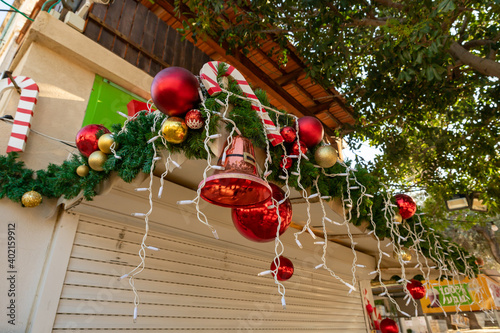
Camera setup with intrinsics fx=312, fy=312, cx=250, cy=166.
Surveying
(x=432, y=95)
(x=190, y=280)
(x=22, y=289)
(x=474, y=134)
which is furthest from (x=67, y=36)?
(x=474, y=134)

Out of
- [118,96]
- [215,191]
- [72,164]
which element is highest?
[118,96]

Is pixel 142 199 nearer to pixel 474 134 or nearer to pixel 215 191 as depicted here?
pixel 215 191

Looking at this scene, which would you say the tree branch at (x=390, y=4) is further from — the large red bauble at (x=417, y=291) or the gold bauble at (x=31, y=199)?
the gold bauble at (x=31, y=199)

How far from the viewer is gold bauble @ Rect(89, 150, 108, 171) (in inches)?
91.7

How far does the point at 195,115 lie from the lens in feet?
6.05

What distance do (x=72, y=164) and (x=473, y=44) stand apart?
5490mm

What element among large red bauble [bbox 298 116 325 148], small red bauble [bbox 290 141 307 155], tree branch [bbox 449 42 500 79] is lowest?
small red bauble [bbox 290 141 307 155]

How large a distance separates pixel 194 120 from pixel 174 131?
134 mm

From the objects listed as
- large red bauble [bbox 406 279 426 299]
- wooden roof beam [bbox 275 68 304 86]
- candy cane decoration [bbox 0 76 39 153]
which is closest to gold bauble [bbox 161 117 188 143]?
candy cane decoration [bbox 0 76 39 153]

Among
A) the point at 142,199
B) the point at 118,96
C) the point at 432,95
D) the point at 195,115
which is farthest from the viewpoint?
the point at 432,95

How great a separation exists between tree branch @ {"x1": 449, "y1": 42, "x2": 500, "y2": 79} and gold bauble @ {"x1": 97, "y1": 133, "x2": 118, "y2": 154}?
4330 millimetres

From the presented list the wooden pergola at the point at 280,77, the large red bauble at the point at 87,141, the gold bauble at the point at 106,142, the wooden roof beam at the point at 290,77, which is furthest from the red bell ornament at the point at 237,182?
the wooden roof beam at the point at 290,77

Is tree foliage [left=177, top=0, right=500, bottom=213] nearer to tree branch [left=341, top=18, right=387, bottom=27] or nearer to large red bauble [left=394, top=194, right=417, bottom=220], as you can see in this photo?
tree branch [left=341, top=18, right=387, bottom=27]

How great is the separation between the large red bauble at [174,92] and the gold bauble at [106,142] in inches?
26.2
